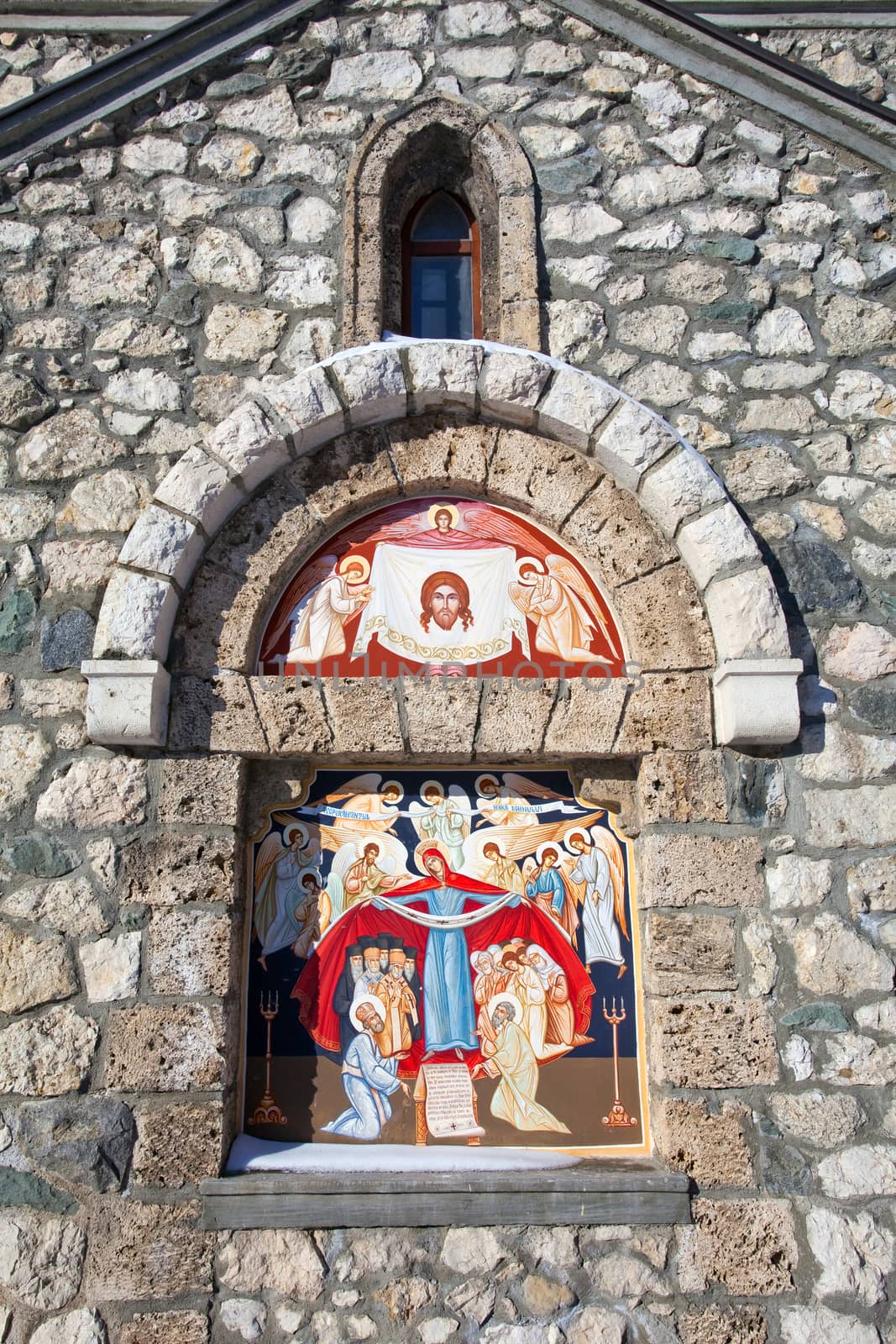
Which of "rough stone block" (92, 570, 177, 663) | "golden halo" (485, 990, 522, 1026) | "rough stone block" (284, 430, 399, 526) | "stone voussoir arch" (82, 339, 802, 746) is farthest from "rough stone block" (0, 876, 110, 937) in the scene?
"rough stone block" (284, 430, 399, 526)

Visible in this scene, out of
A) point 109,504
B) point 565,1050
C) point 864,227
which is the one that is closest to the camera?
point 565,1050

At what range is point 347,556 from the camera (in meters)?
3.96

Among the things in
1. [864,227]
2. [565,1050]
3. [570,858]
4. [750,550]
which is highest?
[864,227]

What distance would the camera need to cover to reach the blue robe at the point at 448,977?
359 cm

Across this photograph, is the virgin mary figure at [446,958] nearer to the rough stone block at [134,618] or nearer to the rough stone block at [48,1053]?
the rough stone block at [48,1053]

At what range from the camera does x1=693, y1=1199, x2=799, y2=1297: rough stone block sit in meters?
3.23

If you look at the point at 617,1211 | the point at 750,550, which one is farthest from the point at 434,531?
the point at 617,1211

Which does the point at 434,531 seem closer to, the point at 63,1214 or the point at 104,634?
the point at 104,634

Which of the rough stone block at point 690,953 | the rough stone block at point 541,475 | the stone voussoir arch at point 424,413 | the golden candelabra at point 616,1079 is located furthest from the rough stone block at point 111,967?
the rough stone block at point 541,475

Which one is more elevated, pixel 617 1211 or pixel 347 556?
pixel 347 556

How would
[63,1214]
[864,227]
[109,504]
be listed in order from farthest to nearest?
[864,227] → [109,504] → [63,1214]

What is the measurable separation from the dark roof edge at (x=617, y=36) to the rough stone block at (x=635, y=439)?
156 centimetres

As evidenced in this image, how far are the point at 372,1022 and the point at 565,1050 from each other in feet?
2.29

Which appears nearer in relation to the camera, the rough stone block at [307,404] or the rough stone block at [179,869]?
the rough stone block at [179,869]
